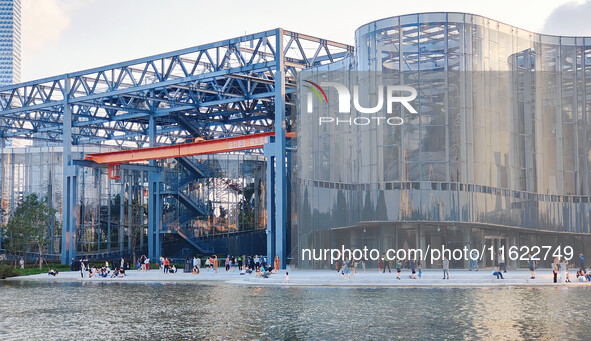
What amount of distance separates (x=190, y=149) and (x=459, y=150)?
24553 mm

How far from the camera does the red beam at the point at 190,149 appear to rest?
60.1 metres

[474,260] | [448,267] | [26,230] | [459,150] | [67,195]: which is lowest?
[448,267]

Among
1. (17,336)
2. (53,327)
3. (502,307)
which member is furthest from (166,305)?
(502,307)

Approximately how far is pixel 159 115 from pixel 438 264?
1321 inches

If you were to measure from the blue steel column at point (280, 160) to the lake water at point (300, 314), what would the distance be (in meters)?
18.7

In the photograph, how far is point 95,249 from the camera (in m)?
80.2

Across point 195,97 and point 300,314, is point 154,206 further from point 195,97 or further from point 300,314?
point 300,314

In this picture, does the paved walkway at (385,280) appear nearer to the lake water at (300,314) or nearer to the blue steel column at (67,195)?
the lake water at (300,314)

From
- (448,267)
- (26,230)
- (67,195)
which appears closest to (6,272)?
(26,230)

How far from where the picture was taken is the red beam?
60125 mm

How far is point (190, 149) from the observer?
66.2 metres

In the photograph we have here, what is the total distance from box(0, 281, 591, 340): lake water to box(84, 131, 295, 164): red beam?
22.7 meters

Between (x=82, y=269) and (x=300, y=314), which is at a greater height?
(x=82, y=269)

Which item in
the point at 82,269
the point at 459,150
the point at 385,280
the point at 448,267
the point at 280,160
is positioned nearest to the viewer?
the point at 385,280
